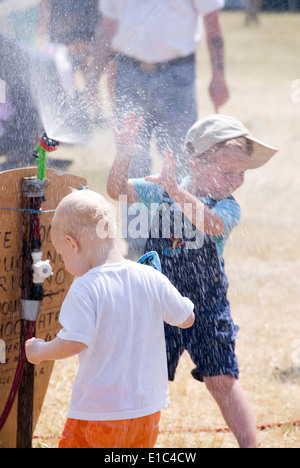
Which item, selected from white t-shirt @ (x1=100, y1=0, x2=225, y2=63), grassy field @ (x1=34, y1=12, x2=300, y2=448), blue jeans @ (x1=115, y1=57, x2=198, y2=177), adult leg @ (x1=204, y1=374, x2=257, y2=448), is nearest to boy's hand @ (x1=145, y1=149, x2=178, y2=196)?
adult leg @ (x1=204, y1=374, x2=257, y2=448)

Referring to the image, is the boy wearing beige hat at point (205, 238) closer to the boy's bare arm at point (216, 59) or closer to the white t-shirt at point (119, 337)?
the white t-shirt at point (119, 337)

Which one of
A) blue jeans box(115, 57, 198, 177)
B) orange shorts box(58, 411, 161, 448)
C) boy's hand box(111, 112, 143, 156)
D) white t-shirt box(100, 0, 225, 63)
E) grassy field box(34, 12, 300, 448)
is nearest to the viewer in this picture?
orange shorts box(58, 411, 161, 448)

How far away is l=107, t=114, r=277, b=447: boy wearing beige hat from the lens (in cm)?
246

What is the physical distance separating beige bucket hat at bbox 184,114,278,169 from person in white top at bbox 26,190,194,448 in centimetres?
80

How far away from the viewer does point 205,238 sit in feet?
8.32

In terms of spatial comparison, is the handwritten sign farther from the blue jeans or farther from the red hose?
the blue jeans

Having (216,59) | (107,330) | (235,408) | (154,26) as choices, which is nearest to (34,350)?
(107,330)

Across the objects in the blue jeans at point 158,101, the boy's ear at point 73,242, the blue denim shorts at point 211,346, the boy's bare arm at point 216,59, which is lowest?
the blue denim shorts at point 211,346

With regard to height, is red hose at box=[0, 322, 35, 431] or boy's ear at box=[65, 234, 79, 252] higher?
boy's ear at box=[65, 234, 79, 252]

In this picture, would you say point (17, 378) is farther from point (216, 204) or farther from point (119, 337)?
point (216, 204)

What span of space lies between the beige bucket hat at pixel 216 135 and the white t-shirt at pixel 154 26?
1.43m

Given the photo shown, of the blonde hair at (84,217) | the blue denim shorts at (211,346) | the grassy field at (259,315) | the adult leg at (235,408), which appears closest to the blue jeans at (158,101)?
the grassy field at (259,315)

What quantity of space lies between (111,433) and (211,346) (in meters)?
0.67

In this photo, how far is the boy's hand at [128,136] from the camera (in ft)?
7.97
